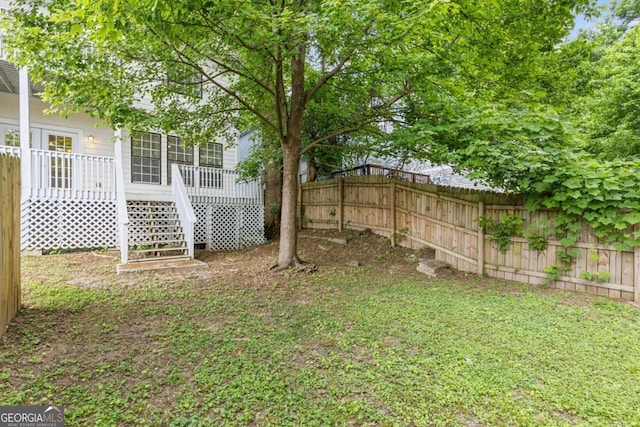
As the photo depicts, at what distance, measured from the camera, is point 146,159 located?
35.2 feet

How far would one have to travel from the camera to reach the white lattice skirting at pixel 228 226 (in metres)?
9.61

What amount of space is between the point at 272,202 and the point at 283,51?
660 centimetres

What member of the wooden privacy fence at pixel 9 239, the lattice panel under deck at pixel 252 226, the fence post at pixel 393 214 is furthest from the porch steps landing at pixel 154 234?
the fence post at pixel 393 214

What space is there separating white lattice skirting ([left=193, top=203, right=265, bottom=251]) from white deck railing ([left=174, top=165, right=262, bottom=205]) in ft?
0.74

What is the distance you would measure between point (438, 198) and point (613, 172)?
114 inches

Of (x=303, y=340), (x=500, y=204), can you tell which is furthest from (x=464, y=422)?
(x=500, y=204)

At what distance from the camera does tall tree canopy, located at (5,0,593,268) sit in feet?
13.8

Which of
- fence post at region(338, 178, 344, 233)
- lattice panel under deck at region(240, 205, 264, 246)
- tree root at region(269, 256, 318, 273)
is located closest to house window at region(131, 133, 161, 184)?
lattice panel under deck at region(240, 205, 264, 246)

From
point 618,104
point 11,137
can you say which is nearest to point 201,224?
point 11,137

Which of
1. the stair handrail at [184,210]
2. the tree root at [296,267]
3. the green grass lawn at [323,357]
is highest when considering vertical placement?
the stair handrail at [184,210]

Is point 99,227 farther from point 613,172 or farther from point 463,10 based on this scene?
point 613,172

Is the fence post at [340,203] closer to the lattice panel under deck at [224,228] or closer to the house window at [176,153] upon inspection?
the lattice panel under deck at [224,228]

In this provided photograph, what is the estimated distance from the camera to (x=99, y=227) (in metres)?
8.49

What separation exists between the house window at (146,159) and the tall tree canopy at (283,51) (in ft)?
11.4
